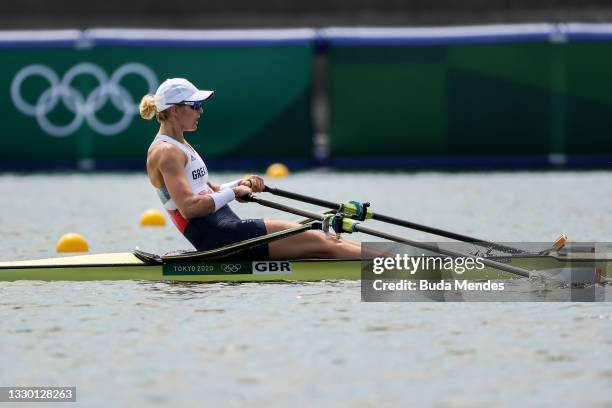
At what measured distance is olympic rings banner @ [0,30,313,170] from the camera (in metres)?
21.9

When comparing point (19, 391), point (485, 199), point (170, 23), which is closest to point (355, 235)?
point (485, 199)

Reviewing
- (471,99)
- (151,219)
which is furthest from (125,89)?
(151,219)

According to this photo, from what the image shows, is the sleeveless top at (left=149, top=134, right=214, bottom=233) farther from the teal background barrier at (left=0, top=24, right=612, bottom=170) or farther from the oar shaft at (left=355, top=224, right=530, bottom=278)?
the teal background barrier at (left=0, top=24, right=612, bottom=170)

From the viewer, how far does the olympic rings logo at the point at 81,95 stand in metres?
21.9

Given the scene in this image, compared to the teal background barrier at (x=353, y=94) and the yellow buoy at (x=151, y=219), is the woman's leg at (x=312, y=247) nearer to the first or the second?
the yellow buoy at (x=151, y=219)

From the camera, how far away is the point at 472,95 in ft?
71.6

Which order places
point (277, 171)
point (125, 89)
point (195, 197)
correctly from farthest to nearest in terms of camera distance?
point (125, 89) → point (277, 171) → point (195, 197)

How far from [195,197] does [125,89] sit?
12791 millimetres

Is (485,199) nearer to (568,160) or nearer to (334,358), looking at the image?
(568,160)

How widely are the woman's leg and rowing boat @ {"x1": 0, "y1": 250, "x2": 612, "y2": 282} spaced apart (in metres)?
0.10

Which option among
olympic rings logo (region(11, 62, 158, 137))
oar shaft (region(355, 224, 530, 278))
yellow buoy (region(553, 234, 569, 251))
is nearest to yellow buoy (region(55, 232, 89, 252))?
oar shaft (region(355, 224, 530, 278))

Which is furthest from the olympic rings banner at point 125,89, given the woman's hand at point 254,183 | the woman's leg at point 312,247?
the woman's leg at point 312,247

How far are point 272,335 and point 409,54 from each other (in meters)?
15.1

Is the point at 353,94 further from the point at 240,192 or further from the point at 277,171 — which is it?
the point at 240,192
